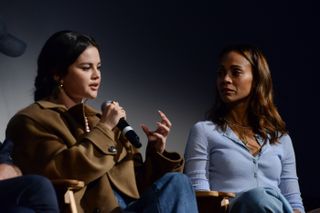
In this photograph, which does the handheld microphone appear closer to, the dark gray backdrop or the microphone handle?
the microphone handle

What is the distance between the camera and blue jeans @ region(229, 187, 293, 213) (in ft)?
8.25

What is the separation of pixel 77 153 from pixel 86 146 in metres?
0.05

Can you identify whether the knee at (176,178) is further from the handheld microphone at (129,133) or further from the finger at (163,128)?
the finger at (163,128)

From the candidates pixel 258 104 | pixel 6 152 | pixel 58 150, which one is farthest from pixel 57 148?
pixel 258 104

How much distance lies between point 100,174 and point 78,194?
0.29 ft

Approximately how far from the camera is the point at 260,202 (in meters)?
2.52

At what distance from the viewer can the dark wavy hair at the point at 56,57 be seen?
264 centimetres

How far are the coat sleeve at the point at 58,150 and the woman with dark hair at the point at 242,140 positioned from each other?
0.50 m

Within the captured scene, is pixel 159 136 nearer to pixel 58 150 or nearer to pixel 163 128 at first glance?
pixel 163 128

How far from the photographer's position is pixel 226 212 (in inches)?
105

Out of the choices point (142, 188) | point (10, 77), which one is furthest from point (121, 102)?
point (142, 188)

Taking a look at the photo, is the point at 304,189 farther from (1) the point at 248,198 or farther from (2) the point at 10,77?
(2) the point at 10,77

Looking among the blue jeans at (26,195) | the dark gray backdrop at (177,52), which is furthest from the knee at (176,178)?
the dark gray backdrop at (177,52)

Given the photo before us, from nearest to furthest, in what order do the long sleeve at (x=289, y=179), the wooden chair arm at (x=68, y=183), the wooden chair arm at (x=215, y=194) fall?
the wooden chair arm at (x=68, y=183), the wooden chair arm at (x=215, y=194), the long sleeve at (x=289, y=179)
